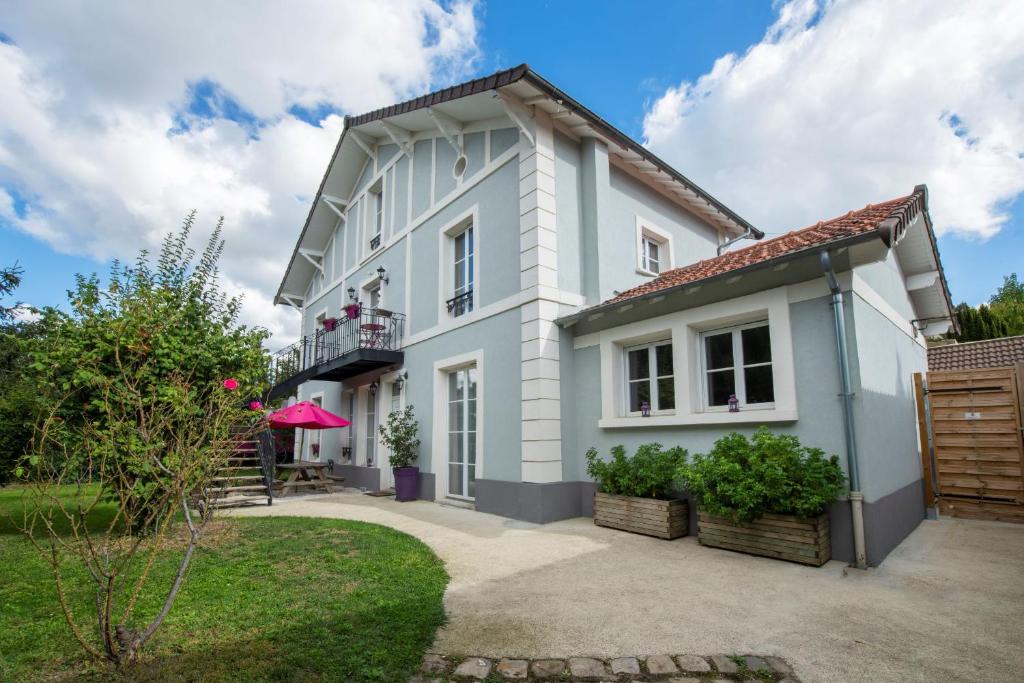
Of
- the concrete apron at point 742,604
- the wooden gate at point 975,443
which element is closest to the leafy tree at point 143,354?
the concrete apron at point 742,604

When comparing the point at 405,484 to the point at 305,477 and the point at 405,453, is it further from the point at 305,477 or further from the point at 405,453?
the point at 305,477

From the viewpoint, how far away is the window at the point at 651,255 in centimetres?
945

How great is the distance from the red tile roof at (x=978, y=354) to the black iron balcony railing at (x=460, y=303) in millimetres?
9182

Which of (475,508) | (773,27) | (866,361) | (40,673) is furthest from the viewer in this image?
(475,508)

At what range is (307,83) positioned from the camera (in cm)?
821

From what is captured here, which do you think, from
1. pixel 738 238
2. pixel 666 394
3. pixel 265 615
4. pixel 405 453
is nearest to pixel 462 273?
pixel 405 453

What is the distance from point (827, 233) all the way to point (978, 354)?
8147 millimetres

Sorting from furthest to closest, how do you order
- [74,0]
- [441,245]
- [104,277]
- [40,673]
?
[441,245], [104,277], [74,0], [40,673]

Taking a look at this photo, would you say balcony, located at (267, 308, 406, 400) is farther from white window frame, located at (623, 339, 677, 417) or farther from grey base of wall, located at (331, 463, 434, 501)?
white window frame, located at (623, 339, 677, 417)

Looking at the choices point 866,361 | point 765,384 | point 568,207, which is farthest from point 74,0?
point 866,361

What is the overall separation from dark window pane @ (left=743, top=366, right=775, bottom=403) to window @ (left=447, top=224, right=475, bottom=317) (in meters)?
4.79

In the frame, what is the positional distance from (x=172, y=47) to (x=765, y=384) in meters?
8.44

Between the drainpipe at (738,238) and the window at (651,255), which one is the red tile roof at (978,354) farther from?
the window at (651,255)

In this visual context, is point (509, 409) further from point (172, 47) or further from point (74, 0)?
point (74, 0)
